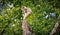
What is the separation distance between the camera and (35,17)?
17.6ft

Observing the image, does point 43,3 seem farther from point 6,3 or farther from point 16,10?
point 6,3

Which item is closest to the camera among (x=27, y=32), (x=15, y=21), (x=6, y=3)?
(x=27, y=32)

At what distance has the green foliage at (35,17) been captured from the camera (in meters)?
5.33

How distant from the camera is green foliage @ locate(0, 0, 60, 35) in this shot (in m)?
5.33

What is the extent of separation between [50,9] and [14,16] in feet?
3.83

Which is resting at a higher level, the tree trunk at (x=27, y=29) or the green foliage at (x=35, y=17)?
A: the tree trunk at (x=27, y=29)

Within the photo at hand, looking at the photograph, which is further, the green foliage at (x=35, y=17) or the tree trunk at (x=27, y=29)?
the green foliage at (x=35, y=17)

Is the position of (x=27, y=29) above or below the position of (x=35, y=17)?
above

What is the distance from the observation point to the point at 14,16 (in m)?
5.72

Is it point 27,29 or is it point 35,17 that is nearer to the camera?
point 27,29

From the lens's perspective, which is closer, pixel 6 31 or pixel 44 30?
pixel 44 30

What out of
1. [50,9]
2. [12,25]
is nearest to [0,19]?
[12,25]

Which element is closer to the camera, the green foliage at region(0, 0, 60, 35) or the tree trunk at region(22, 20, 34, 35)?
the tree trunk at region(22, 20, 34, 35)

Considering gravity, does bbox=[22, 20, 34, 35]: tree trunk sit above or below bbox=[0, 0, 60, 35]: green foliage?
above
